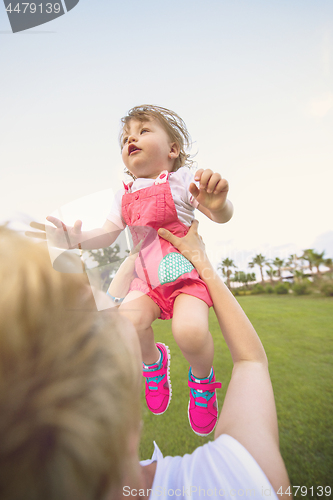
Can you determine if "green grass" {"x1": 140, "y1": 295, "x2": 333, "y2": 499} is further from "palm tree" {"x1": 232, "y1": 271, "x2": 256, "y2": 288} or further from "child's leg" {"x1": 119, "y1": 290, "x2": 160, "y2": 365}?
"palm tree" {"x1": 232, "y1": 271, "x2": 256, "y2": 288}

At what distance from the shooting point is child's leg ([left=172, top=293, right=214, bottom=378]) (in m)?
0.67

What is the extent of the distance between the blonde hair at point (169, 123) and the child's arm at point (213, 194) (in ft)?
1.24

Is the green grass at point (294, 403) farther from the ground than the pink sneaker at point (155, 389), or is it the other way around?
the pink sneaker at point (155, 389)

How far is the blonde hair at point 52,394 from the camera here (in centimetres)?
24

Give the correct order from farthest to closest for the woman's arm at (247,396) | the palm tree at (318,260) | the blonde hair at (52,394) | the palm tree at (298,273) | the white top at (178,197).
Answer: the palm tree at (298,273) → the palm tree at (318,260) → the white top at (178,197) → the woman's arm at (247,396) → the blonde hair at (52,394)

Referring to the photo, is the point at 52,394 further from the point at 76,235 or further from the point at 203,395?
the point at 203,395

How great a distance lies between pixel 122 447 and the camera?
Answer: 292mm

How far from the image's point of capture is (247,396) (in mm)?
471

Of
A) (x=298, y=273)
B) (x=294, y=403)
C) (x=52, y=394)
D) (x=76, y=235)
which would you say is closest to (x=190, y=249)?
(x=76, y=235)

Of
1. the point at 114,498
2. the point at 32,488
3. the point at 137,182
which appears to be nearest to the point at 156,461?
the point at 114,498

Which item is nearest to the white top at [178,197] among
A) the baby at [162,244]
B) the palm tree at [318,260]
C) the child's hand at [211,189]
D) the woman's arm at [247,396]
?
the baby at [162,244]

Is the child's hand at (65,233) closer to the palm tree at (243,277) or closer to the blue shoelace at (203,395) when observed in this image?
the blue shoelace at (203,395)

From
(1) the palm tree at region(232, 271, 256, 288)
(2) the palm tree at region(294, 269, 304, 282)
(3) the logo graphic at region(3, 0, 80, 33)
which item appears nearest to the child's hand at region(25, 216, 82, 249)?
(3) the logo graphic at region(3, 0, 80, 33)

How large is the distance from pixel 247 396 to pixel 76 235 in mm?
604
